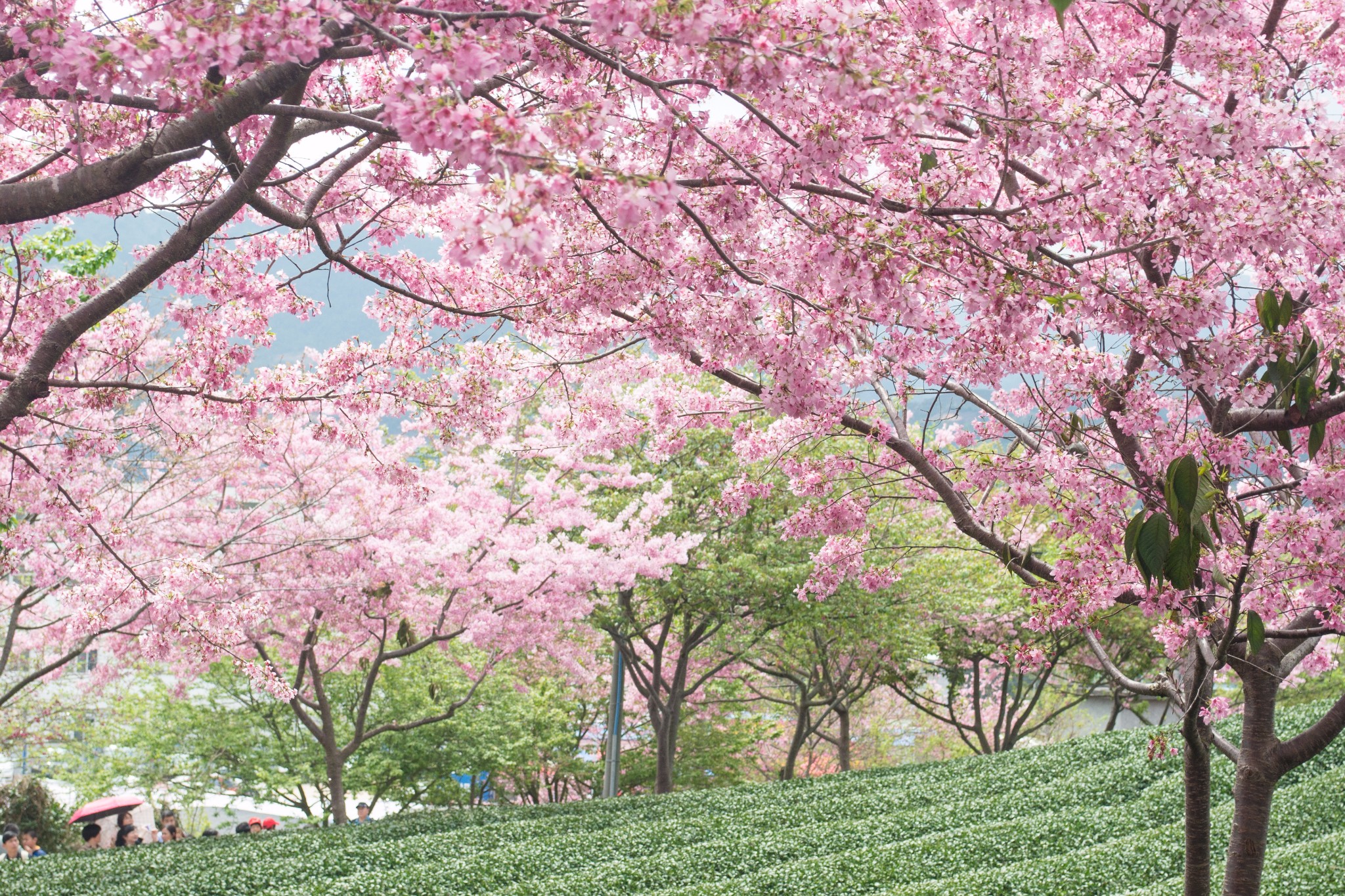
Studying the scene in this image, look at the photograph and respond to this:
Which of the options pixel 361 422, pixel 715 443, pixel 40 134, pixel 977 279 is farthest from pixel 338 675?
pixel 977 279

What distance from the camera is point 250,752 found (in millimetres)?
16062

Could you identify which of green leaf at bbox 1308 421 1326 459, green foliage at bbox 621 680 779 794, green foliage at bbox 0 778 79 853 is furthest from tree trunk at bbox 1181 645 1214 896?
green foliage at bbox 621 680 779 794

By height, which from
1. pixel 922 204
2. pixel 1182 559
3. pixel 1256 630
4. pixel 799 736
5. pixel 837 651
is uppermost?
pixel 837 651

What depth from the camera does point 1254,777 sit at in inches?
170

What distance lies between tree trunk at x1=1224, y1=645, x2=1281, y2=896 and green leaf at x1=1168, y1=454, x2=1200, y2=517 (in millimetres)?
1910

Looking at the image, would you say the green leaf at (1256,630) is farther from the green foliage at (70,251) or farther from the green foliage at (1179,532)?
the green foliage at (70,251)

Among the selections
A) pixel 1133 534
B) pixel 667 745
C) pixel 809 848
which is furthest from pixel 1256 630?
pixel 667 745

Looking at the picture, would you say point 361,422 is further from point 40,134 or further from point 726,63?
point 726,63

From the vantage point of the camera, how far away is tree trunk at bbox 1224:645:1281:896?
4198 mm

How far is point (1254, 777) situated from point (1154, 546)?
7.05 ft

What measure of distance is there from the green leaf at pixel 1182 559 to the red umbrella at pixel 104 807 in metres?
15.5

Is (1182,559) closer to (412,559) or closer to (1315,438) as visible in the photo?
(1315,438)

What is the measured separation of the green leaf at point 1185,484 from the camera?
2.67m

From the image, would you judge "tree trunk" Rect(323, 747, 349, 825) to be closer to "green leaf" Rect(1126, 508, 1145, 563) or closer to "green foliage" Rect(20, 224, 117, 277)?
"green foliage" Rect(20, 224, 117, 277)
